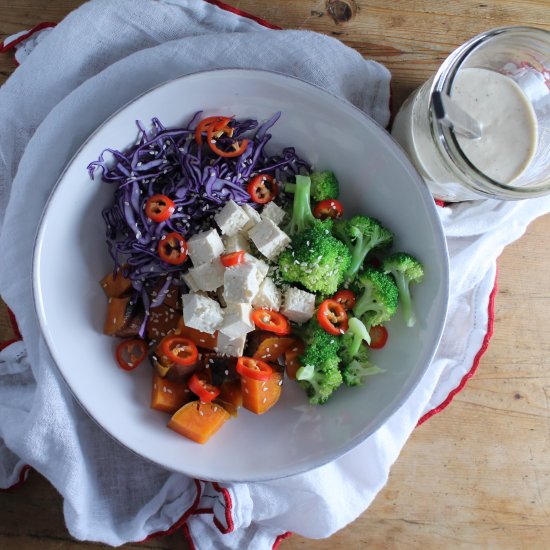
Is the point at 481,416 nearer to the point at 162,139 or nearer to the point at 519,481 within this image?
the point at 519,481

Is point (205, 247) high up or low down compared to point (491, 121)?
down

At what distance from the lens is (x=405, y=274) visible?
2209 mm

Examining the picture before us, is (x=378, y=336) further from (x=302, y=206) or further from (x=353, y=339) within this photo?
(x=302, y=206)

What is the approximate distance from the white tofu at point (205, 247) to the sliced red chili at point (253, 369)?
1.23 feet

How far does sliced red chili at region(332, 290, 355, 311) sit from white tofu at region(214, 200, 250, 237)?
1.41ft

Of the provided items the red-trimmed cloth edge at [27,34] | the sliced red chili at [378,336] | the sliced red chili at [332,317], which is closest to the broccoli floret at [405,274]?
the sliced red chili at [378,336]

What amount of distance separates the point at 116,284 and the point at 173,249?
0.87 feet

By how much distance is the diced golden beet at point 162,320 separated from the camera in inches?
89.7

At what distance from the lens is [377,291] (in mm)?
2188

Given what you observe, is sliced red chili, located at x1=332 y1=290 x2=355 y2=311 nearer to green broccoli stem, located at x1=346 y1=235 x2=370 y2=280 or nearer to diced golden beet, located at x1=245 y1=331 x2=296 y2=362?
green broccoli stem, located at x1=346 y1=235 x2=370 y2=280

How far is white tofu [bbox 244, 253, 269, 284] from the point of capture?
7.06 feet

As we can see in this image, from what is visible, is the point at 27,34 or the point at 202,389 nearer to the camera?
the point at 202,389

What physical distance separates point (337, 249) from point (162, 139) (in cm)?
75

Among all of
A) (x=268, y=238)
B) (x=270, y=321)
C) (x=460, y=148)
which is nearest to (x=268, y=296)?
(x=270, y=321)
